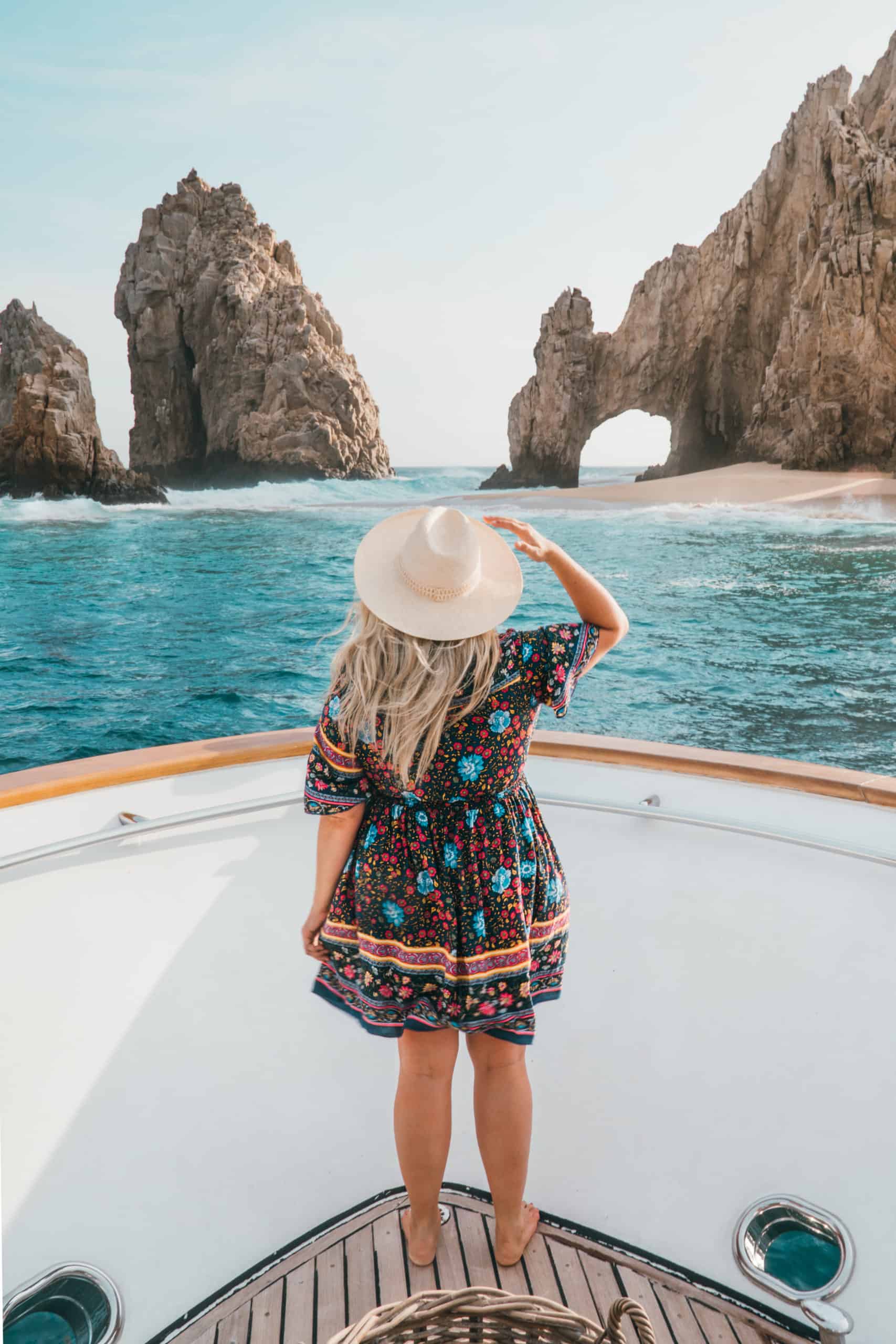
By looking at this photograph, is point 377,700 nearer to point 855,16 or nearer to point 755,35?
point 755,35

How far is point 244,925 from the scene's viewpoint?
1026 millimetres

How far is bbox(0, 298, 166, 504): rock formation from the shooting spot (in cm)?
1341

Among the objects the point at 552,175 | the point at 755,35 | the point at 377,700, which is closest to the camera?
the point at 377,700

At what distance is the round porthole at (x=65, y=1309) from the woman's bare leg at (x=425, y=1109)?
1.11 feet

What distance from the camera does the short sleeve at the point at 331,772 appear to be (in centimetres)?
66

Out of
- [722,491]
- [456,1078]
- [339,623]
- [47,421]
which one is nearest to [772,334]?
[722,491]

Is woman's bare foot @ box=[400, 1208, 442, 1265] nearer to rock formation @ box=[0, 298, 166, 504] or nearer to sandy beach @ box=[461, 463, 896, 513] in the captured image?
rock formation @ box=[0, 298, 166, 504]

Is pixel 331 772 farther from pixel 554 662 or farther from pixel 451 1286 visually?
pixel 451 1286

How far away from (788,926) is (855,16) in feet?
67.8

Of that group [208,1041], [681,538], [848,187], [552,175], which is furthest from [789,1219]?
[848,187]

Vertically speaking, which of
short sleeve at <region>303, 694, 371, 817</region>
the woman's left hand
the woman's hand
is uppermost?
the woman's hand

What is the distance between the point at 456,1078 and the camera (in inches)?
39.8

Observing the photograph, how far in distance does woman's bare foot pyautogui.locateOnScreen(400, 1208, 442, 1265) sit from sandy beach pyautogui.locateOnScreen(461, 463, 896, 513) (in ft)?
50.9

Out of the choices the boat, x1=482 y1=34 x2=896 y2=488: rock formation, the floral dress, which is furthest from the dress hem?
x1=482 y1=34 x2=896 y2=488: rock formation
